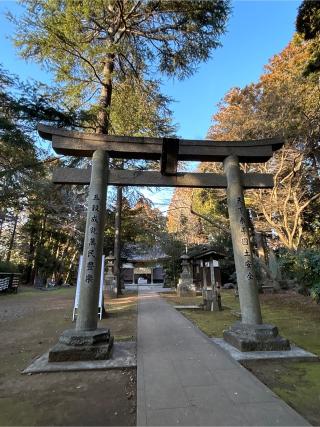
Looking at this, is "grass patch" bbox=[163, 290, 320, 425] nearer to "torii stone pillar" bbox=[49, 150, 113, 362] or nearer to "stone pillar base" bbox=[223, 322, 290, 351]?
"stone pillar base" bbox=[223, 322, 290, 351]

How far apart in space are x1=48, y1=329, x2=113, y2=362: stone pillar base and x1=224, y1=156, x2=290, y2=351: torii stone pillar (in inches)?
95.1

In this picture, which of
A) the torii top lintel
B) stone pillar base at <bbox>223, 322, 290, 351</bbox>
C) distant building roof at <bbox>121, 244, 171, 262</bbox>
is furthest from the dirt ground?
distant building roof at <bbox>121, 244, 171, 262</bbox>

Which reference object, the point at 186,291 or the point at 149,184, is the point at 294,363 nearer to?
the point at 149,184

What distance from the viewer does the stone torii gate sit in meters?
5.23

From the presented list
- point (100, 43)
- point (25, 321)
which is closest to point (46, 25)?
point (100, 43)

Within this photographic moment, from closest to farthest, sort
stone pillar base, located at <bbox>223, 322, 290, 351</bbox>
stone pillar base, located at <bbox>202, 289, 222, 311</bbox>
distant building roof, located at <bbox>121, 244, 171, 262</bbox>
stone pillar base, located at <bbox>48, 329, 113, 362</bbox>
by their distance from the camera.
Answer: stone pillar base, located at <bbox>48, 329, 113, 362</bbox> < stone pillar base, located at <bbox>223, 322, 290, 351</bbox> < stone pillar base, located at <bbox>202, 289, 222, 311</bbox> < distant building roof, located at <bbox>121, 244, 171, 262</bbox>

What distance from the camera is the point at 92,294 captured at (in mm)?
5516

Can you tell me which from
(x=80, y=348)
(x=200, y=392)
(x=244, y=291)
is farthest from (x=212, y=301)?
(x=200, y=392)

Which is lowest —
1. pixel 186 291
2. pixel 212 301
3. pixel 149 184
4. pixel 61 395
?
pixel 61 395

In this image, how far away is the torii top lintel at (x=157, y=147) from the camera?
20.1ft

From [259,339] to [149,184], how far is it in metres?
3.67

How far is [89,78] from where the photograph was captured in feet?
31.6

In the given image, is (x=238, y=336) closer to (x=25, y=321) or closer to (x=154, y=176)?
(x=154, y=176)

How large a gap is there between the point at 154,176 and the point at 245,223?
217cm
